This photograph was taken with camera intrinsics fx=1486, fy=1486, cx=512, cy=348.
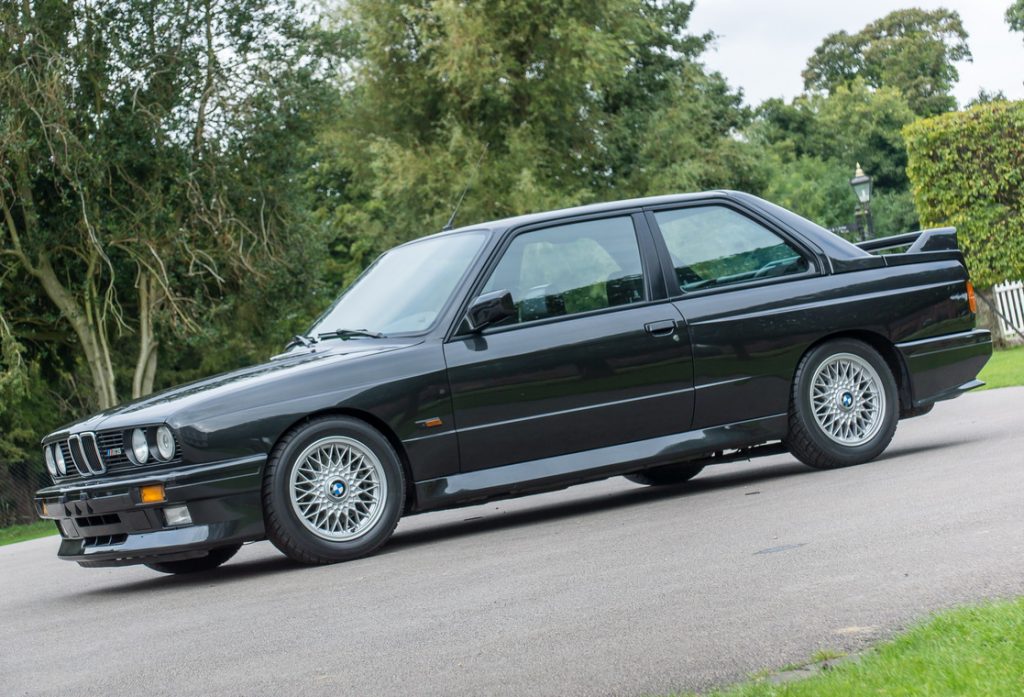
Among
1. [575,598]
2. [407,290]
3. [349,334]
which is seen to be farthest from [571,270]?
[575,598]

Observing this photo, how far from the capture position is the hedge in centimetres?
2616

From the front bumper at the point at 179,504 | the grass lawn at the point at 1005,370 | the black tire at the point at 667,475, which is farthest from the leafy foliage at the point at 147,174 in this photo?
the front bumper at the point at 179,504

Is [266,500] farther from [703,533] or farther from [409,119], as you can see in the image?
[409,119]

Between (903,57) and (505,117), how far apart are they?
161 feet

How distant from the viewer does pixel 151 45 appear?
29.2m

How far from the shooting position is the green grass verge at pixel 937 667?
12.2 feet

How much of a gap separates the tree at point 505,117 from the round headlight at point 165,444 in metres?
29.5

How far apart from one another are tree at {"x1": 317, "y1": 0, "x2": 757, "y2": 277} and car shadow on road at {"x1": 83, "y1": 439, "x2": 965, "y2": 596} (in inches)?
1052

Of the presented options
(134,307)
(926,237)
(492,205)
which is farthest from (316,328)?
(492,205)

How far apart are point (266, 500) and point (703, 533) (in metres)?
2.25

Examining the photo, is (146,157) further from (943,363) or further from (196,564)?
(943,363)

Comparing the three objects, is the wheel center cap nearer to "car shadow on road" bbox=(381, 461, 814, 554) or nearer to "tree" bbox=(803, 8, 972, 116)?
"car shadow on road" bbox=(381, 461, 814, 554)

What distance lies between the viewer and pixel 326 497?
25.5 ft

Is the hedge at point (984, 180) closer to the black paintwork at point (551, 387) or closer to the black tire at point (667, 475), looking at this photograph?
the black tire at point (667, 475)
